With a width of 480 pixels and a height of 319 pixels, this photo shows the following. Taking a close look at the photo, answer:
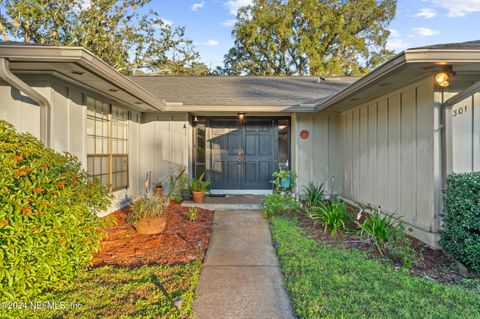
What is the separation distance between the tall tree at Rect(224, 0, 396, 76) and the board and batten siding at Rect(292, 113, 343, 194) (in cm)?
1422

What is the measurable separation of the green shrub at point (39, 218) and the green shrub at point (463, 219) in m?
3.77

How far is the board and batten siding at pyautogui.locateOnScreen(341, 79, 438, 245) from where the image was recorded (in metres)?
3.52

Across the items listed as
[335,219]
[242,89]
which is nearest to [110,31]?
[242,89]

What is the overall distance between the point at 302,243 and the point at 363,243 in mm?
825

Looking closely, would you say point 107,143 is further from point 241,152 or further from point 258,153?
point 258,153

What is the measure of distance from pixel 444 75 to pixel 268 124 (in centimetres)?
466

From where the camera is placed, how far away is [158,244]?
3.66 metres

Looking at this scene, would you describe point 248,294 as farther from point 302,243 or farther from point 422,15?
point 422,15

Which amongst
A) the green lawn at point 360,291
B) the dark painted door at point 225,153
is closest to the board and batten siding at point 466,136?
the green lawn at point 360,291

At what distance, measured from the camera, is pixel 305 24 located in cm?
1986

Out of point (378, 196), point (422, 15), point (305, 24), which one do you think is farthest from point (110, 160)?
point (305, 24)

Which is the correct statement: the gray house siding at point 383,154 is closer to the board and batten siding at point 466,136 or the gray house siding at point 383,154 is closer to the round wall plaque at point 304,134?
the round wall plaque at point 304,134

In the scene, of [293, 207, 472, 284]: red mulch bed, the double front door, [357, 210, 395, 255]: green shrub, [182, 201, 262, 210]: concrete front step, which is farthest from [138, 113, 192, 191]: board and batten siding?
[357, 210, 395, 255]: green shrub

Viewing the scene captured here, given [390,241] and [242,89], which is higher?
[242,89]
